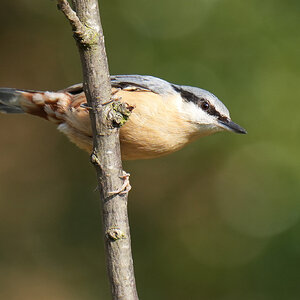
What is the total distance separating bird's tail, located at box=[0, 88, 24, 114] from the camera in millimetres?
3492

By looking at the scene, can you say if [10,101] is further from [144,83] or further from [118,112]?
[118,112]

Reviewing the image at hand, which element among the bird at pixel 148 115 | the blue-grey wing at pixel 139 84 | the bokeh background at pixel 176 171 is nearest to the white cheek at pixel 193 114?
the bird at pixel 148 115

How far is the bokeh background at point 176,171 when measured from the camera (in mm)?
4305

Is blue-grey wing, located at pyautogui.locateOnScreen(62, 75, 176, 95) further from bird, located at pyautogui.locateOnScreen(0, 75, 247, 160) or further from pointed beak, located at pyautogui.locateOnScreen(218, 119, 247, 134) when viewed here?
pointed beak, located at pyautogui.locateOnScreen(218, 119, 247, 134)

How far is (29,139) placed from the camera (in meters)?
5.63

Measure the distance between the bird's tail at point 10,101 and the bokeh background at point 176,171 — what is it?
145 cm

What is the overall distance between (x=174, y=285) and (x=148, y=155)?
1.88 meters

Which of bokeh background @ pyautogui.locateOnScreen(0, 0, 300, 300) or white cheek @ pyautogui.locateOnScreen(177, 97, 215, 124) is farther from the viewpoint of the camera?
bokeh background @ pyautogui.locateOnScreen(0, 0, 300, 300)

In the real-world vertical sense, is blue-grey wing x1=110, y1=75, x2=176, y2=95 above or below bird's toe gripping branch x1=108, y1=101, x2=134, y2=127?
above

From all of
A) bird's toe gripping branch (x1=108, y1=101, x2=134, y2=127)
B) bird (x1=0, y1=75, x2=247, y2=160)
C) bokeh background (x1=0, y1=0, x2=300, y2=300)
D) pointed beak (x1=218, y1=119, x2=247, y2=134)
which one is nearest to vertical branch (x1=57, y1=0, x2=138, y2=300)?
bird's toe gripping branch (x1=108, y1=101, x2=134, y2=127)

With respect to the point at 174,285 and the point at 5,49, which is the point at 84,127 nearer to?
the point at 174,285

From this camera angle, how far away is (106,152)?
7.29 ft

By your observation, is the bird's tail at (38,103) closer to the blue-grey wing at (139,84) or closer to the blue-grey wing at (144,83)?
the blue-grey wing at (139,84)

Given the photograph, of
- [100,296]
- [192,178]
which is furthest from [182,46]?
[100,296]
